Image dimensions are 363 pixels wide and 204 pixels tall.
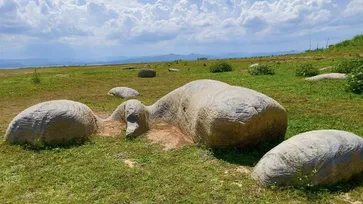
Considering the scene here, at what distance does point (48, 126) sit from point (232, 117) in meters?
5.93

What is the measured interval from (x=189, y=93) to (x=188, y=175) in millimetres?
3993

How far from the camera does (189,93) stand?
37.9 ft

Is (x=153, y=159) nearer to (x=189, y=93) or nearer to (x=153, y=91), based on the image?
(x=189, y=93)

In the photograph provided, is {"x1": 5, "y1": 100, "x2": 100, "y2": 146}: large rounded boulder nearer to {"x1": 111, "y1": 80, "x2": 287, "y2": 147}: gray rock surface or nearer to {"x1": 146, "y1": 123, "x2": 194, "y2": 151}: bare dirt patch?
{"x1": 146, "y1": 123, "x2": 194, "y2": 151}: bare dirt patch

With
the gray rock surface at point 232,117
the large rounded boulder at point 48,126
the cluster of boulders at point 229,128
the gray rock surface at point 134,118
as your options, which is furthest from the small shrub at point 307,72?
the large rounded boulder at point 48,126

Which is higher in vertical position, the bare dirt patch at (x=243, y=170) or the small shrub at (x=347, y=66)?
the small shrub at (x=347, y=66)

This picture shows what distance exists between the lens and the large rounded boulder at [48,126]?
34.4 ft

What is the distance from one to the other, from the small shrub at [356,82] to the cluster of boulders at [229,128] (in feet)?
30.1

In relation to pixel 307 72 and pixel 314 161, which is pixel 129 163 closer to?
pixel 314 161

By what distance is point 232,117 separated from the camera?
8.98 m

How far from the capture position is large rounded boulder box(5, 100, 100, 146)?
10492mm

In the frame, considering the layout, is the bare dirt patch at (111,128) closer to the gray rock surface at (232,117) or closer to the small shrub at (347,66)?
the gray rock surface at (232,117)

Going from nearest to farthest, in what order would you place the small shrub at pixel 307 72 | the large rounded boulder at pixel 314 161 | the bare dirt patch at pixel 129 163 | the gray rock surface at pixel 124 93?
the large rounded boulder at pixel 314 161 < the bare dirt patch at pixel 129 163 < the gray rock surface at pixel 124 93 < the small shrub at pixel 307 72

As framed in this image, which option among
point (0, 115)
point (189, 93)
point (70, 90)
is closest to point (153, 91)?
point (70, 90)
